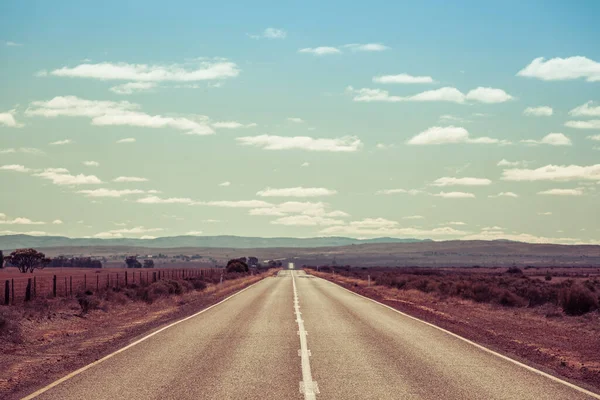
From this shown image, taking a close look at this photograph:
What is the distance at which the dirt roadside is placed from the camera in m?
13.8

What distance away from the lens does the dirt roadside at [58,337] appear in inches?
544

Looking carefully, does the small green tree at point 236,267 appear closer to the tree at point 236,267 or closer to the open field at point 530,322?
the tree at point 236,267

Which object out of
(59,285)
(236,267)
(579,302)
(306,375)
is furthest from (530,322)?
(236,267)

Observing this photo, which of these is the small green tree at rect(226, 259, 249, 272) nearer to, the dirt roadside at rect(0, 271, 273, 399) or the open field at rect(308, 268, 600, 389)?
the open field at rect(308, 268, 600, 389)

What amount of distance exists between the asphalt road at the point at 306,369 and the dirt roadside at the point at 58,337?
0.89m

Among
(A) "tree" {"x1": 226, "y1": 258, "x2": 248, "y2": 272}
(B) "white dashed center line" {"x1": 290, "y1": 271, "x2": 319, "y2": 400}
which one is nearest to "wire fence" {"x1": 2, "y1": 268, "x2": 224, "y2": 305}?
(B) "white dashed center line" {"x1": 290, "y1": 271, "x2": 319, "y2": 400}

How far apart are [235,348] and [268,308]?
578 inches

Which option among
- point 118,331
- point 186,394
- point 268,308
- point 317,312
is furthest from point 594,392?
point 268,308

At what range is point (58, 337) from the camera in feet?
70.1

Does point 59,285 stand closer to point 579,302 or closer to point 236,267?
point 579,302

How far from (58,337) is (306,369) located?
36.4 feet

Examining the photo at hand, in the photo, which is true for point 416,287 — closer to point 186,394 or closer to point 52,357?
point 52,357

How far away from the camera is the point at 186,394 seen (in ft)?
35.8

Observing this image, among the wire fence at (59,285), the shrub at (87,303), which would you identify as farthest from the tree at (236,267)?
the shrub at (87,303)
